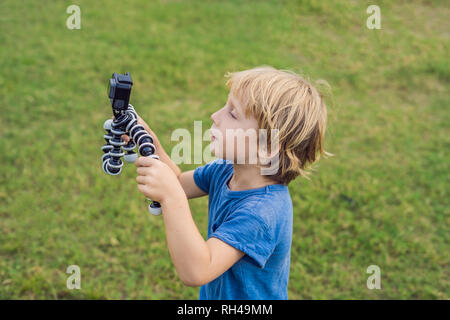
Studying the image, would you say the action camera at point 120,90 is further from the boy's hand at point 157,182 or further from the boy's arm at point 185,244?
the boy's arm at point 185,244

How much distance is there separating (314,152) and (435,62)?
18.9ft

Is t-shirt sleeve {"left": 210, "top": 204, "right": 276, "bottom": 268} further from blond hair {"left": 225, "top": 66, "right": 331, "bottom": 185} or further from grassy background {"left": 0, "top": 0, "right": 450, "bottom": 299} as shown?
grassy background {"left": 0, "top": 0, "right": 450, "bottom": 299}

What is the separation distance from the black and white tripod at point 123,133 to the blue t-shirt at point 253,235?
324 mm

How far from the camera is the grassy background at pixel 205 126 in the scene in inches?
146

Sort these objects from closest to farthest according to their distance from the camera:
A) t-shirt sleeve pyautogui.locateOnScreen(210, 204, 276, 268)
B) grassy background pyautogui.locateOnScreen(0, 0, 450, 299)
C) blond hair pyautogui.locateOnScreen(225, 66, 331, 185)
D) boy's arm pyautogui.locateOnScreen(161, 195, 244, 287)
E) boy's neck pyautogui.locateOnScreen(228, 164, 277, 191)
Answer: boy's arm pyautogui.locateOnScreen(161, 195, 244, 287), t-shirt sleeve pyautogui.locateOnScreen(210, 204, 276, 268), blond hair pyautogui.locateOnScreen(225, 66, 331, 185), boy's neck pyautogui.locateOnScreen(228, 164, 277, 191), grassy background pyautogui.locateOnScreen(0, 0, 450, 299)

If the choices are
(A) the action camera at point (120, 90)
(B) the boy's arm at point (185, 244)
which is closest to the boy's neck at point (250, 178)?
(B) the boy's arm at point (185, 244)

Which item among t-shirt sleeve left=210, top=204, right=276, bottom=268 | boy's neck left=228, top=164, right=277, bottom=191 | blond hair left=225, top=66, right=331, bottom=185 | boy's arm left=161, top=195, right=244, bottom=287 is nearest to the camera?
boy's arm left=161, top=195, right=244, bottom=287

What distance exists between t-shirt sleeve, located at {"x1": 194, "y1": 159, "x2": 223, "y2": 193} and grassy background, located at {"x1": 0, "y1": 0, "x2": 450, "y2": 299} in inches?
49.7

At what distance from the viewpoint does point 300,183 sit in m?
4.69

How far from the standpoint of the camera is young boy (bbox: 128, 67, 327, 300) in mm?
1729

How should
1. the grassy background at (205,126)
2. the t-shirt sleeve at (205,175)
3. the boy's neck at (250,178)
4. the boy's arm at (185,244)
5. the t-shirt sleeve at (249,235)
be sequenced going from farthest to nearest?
1. the grassy background at (205,126)
2. the t-shirt sleeve at (205,175)
3. the boy's neck at (250,178)
4. the t-shirt sleeve at (249,235)
5. the boy's arm at (185,244)

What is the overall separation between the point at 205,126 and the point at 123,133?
381 cm

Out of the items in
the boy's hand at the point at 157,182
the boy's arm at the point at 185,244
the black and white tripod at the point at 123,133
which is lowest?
the boy's arm at the point at 185,244

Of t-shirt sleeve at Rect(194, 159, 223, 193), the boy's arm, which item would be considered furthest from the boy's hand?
t-shirt sleeve at Rect(194, 159, 223, 193)
